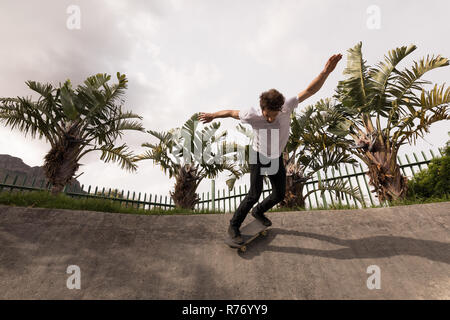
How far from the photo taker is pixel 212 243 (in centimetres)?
345

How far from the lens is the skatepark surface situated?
2.46 meters

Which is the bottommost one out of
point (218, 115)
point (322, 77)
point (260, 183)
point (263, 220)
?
point (263, 220)

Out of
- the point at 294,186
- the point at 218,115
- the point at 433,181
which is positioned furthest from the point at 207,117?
the point at 433,181

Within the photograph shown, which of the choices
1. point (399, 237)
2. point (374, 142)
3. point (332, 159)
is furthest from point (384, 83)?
point (399, 237)

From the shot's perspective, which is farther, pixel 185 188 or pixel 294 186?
pixel 185 188

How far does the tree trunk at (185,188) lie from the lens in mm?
7914

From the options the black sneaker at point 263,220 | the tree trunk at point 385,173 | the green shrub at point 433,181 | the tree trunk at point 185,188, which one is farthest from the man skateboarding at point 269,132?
the tree trunk at point 185,188

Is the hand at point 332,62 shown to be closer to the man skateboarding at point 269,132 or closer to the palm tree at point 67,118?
the man skateboarding at point 269,132

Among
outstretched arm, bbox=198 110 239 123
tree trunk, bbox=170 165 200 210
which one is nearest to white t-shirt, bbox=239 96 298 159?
outstretched arm, bbox=198 110 239 123

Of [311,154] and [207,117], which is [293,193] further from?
[207,117]

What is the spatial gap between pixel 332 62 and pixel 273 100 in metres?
0.83

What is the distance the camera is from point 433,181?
16.9 ft

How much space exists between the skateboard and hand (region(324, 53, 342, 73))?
2.24 m
